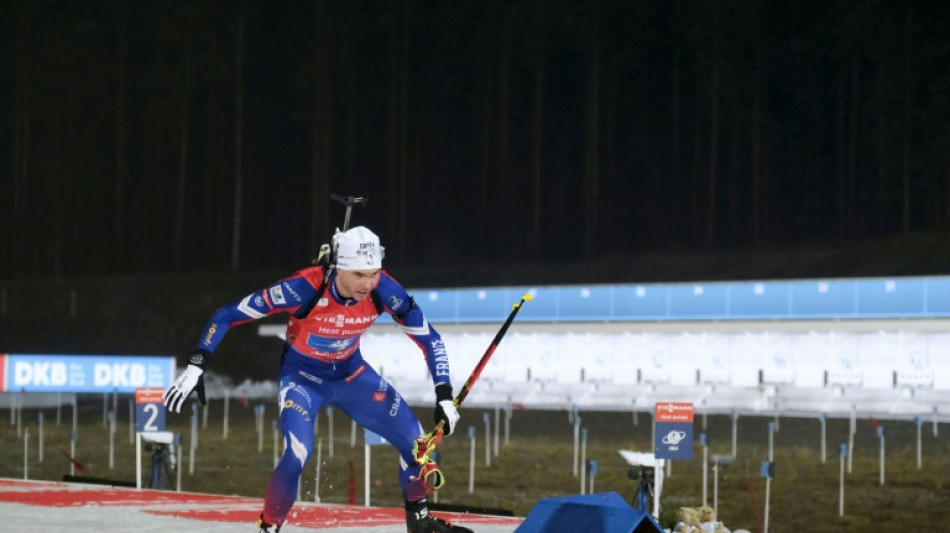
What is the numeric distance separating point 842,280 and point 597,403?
812cm

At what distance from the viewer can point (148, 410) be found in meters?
15.9

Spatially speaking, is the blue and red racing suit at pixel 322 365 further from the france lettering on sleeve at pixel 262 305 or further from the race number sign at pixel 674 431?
the race number sign at pixel 674 431

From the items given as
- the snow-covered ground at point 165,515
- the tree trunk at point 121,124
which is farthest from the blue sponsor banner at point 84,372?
the tree trunk at point 121,124

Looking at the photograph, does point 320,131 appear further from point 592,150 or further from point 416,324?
point 416,324

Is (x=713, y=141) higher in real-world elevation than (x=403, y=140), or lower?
lower

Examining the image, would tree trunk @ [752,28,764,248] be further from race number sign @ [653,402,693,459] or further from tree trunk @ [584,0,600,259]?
race number sign @ [653,402,693,459]

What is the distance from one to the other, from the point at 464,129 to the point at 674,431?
4102cm

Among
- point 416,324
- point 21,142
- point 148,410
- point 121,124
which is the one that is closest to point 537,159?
point 121,124

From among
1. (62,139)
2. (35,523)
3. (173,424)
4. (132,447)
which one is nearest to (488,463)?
(132,447)

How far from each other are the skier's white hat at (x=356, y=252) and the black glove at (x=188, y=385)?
3.37ft

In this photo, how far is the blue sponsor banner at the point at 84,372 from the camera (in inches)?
1367

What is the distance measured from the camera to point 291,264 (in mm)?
51219

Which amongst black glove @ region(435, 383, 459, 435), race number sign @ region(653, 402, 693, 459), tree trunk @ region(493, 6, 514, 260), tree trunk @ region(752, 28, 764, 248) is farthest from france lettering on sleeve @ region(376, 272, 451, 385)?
tree trunk @ region(493, 6, 514, 260)

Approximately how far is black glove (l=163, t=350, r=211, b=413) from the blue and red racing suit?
4.0 inches
